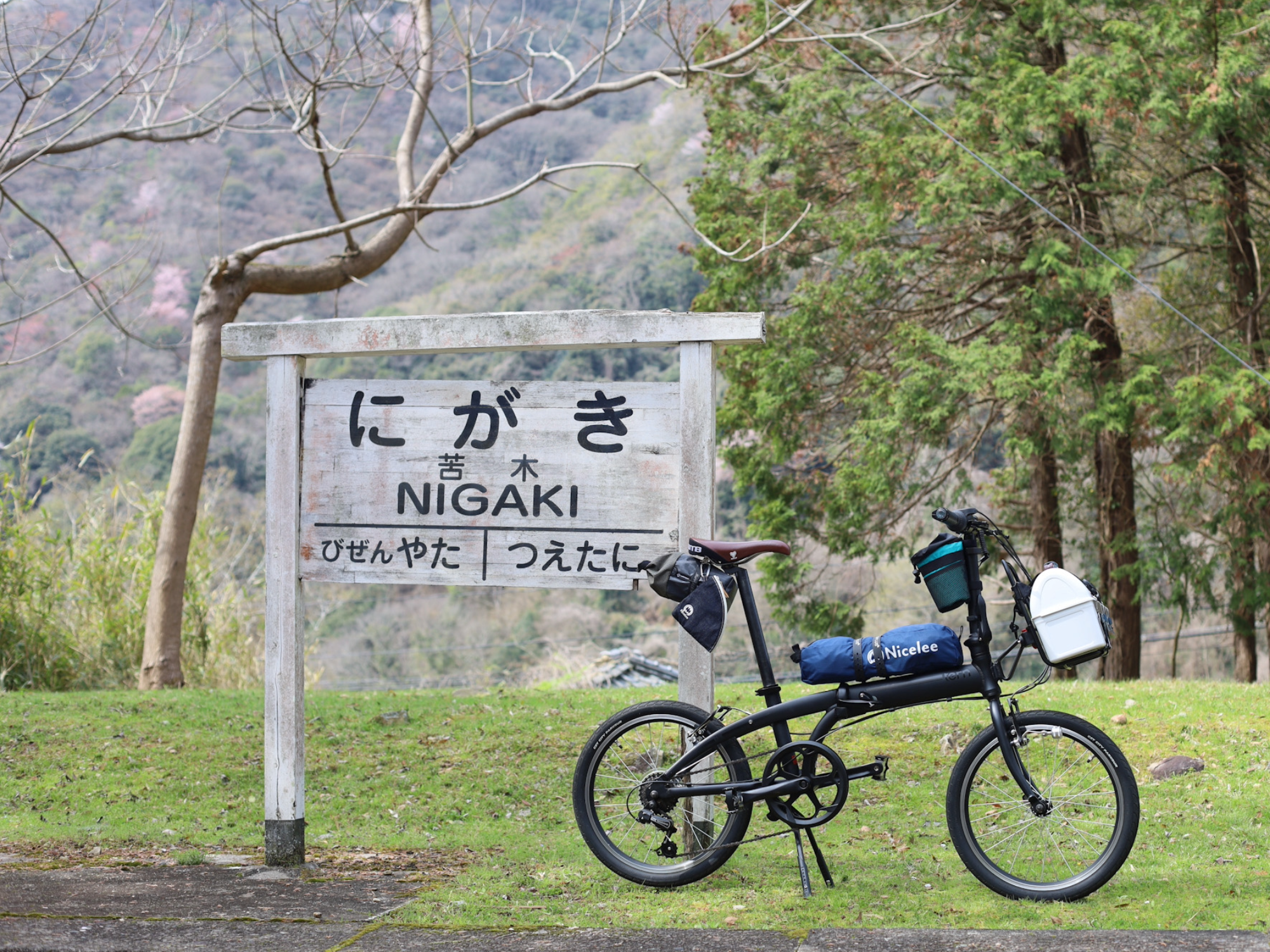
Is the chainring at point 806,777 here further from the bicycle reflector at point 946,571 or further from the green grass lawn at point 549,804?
the bicycle reflector at point 946,571

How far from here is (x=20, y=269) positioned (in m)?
37.1

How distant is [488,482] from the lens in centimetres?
451

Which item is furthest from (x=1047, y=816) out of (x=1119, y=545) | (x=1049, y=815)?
(x=1119, y=545)

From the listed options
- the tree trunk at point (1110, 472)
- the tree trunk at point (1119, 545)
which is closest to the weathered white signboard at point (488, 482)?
the tree trunk at point (1110, 472)

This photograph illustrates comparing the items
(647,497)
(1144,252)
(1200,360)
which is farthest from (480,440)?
(1144,252)

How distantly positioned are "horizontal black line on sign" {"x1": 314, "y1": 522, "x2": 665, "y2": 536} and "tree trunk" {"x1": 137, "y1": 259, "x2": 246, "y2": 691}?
530 cm

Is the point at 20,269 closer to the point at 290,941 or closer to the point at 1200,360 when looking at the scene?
the point at 1200,360

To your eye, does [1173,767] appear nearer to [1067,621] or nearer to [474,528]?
[1067,621]

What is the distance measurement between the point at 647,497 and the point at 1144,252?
10.3 m

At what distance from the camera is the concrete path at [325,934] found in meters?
3.27

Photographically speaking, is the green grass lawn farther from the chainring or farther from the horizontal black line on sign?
the horizontal black line on sign

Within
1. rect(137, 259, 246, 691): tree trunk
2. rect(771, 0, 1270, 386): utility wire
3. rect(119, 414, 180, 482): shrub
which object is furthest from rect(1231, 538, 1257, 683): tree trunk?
rect(119, 414, 180, 482): shrub

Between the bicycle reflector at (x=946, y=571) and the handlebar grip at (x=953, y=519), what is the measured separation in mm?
38

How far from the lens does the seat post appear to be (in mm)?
3980
